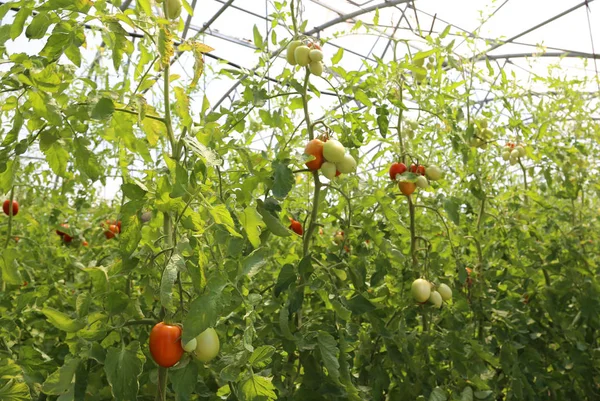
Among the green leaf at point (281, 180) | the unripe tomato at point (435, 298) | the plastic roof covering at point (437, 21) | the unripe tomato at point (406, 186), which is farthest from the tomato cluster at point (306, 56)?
the plastic roof covering at point (437, 21)

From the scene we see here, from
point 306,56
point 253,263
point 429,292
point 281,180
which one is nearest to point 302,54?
point 306,56

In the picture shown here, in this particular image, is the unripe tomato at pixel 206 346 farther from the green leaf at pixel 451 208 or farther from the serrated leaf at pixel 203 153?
the green leaf at pixel 451 208

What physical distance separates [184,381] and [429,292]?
2.57 feet

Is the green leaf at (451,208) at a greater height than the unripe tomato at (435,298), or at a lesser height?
greater

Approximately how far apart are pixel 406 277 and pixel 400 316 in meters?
0.18

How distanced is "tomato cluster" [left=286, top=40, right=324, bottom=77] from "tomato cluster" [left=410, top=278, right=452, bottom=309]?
59 centimetres

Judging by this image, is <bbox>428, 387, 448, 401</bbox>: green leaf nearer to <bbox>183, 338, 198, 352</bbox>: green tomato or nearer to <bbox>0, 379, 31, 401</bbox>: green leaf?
<bbox>183, 338, 198, 352</bbox>: green tomato

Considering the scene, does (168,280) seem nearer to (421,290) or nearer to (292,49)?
(292,49)

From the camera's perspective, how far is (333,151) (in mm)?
1188

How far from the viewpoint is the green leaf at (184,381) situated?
82 centimetres

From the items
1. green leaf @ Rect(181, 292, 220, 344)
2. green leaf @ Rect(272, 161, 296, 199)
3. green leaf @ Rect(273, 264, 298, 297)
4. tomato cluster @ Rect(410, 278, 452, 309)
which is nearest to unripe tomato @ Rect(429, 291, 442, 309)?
tomato cluster @ Rect(410, 278, 452, 309)

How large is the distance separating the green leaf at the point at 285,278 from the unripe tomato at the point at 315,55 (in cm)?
46

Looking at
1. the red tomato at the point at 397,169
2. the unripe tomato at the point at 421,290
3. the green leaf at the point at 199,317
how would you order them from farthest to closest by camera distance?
the red tomato at the point at 397,169
the unripe tomato at the point at 421,290
the green leaf at the point at 199,317

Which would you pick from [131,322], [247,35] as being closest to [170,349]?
[131,322]
